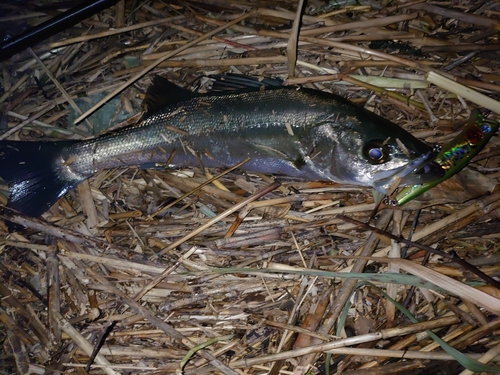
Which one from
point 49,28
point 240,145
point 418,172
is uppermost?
point 49,28

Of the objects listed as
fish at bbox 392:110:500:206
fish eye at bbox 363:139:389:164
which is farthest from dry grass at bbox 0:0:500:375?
fish eye at bbox 363:139:389:164

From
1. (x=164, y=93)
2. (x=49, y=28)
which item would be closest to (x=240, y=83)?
(x=164, y=93)

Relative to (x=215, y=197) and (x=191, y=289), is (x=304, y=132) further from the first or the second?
(x=191, y=289)

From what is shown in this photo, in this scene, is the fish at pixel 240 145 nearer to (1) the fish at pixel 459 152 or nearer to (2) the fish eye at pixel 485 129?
(1) the fish at pixel 459 152

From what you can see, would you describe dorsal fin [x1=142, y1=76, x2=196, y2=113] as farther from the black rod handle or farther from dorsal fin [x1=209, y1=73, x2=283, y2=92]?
the black rod handle

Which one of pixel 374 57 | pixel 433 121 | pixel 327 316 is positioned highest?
pixel 374 57

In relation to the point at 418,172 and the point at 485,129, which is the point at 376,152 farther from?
the point at 485,129

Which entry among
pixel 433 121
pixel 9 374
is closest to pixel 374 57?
pixel 433 121

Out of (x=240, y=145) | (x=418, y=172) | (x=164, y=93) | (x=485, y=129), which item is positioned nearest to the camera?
(x=418, y=172)
